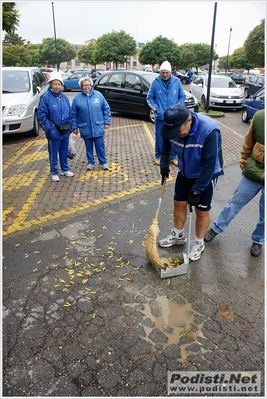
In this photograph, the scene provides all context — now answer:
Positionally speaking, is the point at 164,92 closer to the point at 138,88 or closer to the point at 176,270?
the point at 176,270

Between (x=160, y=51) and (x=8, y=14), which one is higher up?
(x=160, y=51)

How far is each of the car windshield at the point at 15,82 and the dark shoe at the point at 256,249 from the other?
7669 mm

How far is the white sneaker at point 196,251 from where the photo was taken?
372 cm

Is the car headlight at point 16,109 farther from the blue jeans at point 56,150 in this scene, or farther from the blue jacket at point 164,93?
the blue jacket at point 164,93

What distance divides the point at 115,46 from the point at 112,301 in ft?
147

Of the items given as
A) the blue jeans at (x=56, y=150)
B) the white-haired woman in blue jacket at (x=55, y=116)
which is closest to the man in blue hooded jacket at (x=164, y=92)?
the white-haired woman in blue jacket at (x=55, y=116)

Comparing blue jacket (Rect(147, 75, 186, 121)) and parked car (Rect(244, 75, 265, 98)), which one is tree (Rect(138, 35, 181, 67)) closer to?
parked car (Rect(244, 75, 265, 98))

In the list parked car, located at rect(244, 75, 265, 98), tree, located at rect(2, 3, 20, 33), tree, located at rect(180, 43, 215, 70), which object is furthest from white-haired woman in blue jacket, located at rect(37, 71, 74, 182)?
tree, located at rect(180, 43, 215, 70)

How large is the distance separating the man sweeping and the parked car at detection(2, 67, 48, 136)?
592 cm

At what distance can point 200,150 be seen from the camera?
3.15 m

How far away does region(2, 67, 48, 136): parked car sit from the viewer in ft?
26.2

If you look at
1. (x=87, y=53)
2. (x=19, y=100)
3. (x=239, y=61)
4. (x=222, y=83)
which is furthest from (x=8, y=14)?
(x=239, y=61)

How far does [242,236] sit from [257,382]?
2.21 metres

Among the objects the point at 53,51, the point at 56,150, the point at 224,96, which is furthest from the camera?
the point at 53,51
